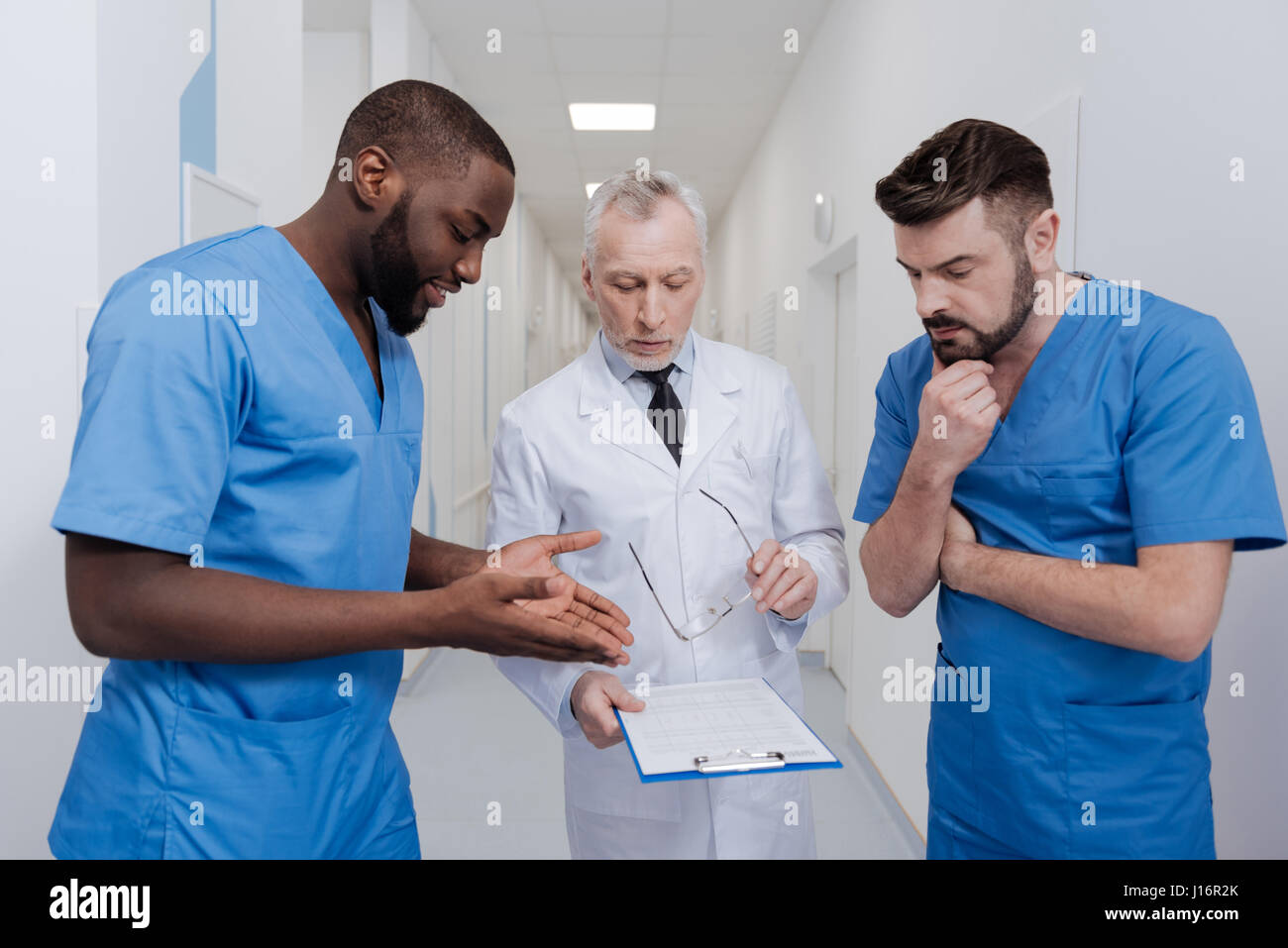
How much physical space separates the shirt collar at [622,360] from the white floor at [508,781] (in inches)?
60.5

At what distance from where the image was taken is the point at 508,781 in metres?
2.96

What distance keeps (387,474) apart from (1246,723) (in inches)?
49.5

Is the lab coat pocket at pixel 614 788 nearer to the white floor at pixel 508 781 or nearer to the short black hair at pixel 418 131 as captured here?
the short black hair at pixel 418 131

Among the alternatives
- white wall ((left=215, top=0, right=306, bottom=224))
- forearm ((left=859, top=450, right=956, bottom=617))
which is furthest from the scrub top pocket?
white wall ((left=215, top=0, right=306, bottom=224))

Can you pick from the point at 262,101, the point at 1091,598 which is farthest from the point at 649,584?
the point at 262,101

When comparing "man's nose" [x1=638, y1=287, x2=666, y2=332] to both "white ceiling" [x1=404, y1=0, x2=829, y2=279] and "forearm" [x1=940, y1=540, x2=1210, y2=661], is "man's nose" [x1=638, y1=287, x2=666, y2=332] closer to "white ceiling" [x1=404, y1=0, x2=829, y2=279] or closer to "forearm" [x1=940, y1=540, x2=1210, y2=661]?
"forearm" [x1=940, y1=540, x2=1210, y2=661]

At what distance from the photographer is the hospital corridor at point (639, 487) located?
829 millimetres

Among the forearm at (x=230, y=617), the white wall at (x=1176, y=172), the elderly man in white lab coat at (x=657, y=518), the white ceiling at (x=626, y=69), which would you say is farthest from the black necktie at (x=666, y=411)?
the white ceiling at (x=626, y=69)

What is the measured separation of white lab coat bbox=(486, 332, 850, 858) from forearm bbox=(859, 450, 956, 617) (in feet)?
0.52

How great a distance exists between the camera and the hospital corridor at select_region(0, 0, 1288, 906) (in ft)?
2.72

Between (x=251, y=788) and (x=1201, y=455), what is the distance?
1.06 m
